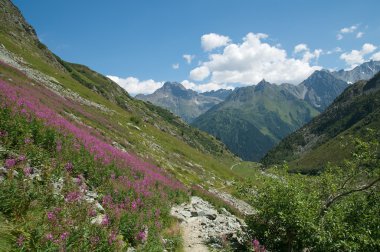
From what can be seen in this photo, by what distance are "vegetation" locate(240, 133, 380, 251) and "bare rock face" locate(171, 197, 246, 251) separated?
1.68 metres

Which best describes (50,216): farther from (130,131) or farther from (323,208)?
(130,131)

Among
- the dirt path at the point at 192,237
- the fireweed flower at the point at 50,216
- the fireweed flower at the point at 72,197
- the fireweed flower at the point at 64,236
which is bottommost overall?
the dirt path at the point at 192,237

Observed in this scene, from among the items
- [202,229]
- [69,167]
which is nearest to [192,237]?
[202,229]

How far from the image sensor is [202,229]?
20234mm

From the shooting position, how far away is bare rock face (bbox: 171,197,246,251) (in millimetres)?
17922

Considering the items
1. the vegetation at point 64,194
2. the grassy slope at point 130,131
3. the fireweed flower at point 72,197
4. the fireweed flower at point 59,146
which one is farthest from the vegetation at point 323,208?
the grassy slope at point 130,131

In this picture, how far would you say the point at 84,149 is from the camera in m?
19.5

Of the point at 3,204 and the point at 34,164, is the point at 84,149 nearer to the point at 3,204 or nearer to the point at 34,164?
the point at 34,164

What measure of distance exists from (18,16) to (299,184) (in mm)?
137655

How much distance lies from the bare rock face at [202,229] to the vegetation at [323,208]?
168cm

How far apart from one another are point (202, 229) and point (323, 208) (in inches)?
277

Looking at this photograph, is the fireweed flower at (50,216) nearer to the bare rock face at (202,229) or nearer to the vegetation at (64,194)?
the vegetation at (64,194)

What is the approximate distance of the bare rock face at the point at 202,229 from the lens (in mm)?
17922

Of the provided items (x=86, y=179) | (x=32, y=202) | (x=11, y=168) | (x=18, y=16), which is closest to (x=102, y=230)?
(x=32, y=202)
